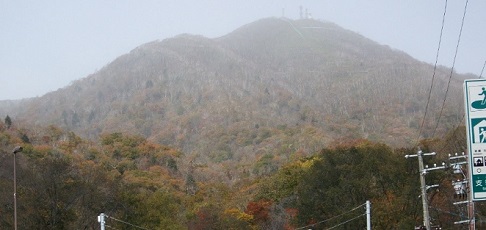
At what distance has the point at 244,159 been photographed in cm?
13250

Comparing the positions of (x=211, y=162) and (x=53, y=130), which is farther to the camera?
(x=211, y=162)

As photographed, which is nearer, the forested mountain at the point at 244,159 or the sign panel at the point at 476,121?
the sign panel at the point at 476,121

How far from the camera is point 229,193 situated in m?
90.8

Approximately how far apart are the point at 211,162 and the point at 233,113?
111 feet

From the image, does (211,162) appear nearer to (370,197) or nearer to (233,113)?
(233,113)

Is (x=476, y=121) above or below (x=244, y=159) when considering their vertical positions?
above

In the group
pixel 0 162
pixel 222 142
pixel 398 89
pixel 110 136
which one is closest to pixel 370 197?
pixel 0 162

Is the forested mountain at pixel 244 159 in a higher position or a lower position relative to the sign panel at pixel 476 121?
lower

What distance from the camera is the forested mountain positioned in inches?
2007

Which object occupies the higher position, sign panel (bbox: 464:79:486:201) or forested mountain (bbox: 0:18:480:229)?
sign panel (bbox: 464:79:486:201)

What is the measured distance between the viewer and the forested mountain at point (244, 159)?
51.0m

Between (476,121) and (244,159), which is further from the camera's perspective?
(244,159)

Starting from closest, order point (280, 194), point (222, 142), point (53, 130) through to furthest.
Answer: point (280, 194) → point (53, 130) → point (222, 142)

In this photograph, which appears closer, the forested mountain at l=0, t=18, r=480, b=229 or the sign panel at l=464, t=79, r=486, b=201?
the sign panel at l=464, t=79, r=486, b=201
